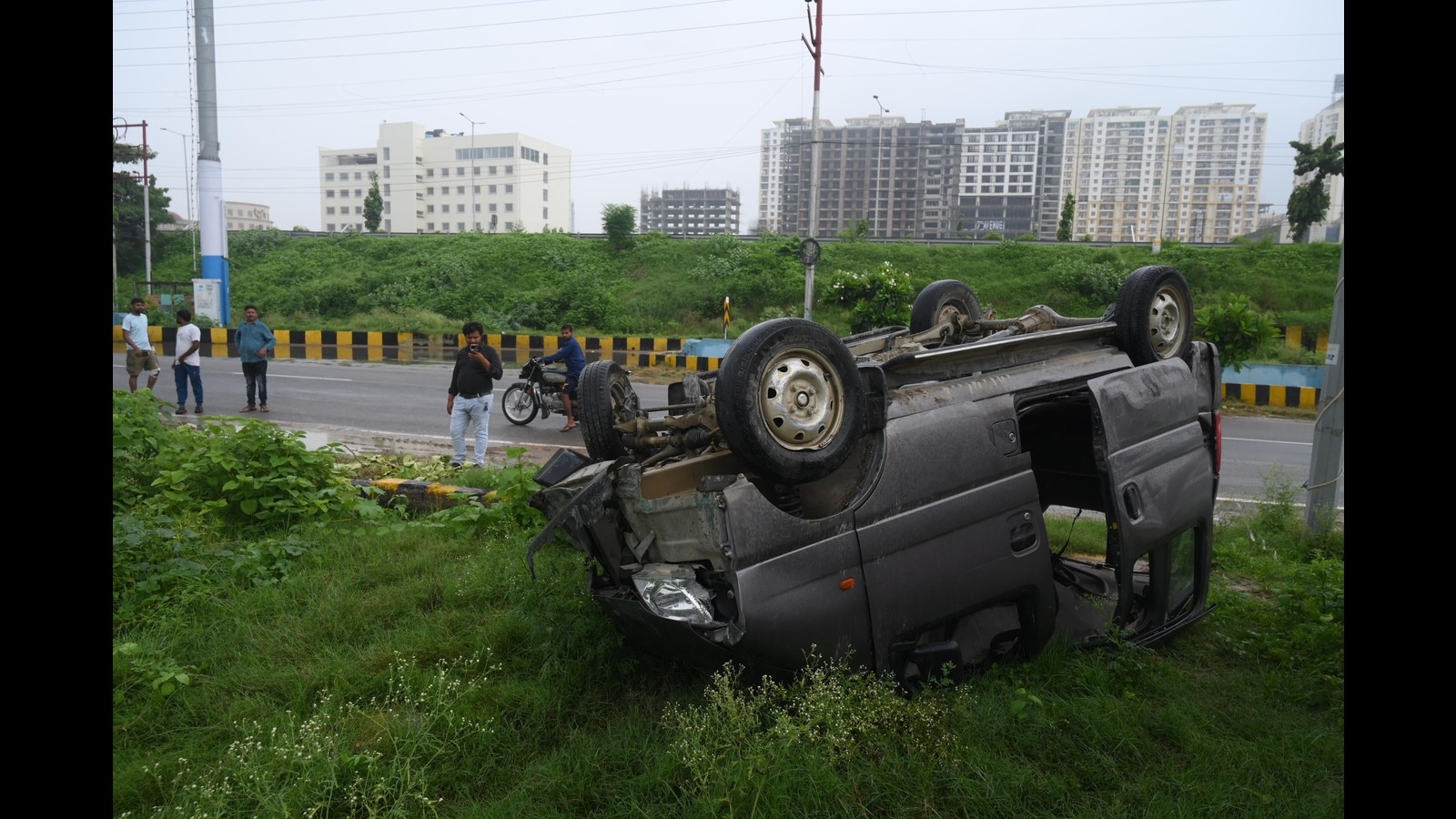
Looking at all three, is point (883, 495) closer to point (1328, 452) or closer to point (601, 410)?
point (601, 410)

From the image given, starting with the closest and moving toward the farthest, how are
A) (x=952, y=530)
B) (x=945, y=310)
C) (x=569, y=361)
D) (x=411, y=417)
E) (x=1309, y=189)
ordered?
1. (x=952, y=530)
2. (x=945, y=310)
3. (x=569, y=361)
4. (x=411, y=417)
5. (x=1309, y=189)

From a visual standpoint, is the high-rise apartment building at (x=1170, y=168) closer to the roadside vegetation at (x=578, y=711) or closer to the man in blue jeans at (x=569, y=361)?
the man in blue jeans at (x=569, y=361)

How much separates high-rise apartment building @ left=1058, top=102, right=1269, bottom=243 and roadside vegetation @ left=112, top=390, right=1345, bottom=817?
72.1 m

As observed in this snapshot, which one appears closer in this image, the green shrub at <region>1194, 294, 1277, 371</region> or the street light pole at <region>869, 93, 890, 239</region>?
the green shrub at <region>1194, 294, 1277, 371</region>

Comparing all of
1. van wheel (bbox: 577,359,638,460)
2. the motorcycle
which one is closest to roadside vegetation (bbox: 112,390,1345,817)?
van wheel (bbox: 577,359,638,460)

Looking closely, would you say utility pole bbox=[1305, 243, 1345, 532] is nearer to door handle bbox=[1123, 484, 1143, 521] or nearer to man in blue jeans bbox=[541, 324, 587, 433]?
door handle bbox=[1123, 484, 1143, 521]

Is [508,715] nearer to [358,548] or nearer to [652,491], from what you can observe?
[652,491]

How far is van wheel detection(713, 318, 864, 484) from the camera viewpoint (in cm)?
314

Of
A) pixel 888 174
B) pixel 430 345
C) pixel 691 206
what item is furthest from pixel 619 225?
pixel 691 206

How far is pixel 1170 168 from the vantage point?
239ft

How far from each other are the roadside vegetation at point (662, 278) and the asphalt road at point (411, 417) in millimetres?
5896

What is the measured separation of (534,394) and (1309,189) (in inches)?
1231

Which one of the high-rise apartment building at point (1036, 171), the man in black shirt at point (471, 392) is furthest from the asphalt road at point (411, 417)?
the high-rise apartment building at point (1036, 171)

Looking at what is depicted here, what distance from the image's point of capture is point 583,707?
152 inches
